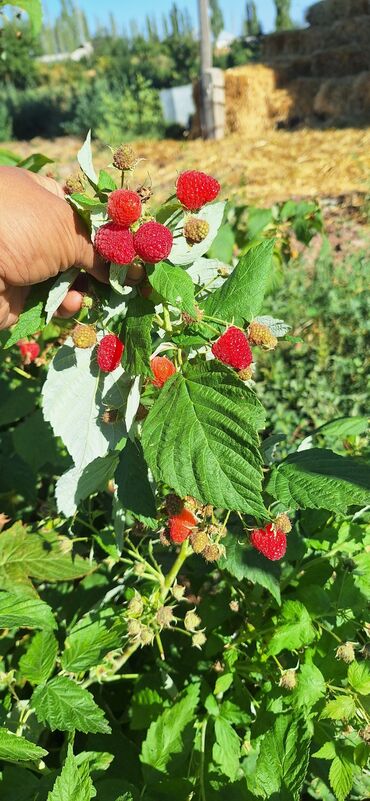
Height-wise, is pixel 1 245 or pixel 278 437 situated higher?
pixel 1 245

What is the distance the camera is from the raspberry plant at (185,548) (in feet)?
2.42

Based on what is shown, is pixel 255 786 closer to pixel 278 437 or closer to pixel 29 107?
pixel 278 437

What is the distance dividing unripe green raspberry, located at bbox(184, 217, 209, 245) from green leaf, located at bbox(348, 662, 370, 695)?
2.27 feet

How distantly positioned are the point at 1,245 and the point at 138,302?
21cm

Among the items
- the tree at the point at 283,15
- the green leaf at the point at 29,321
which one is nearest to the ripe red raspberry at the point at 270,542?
the green leaf at the point at 29,321

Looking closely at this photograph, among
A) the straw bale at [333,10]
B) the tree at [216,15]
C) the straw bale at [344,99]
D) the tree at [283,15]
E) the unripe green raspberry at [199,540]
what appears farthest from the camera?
the tree at [216,15]

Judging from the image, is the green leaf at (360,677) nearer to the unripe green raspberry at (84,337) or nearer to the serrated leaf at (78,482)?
the serrated leaf at (78,482)

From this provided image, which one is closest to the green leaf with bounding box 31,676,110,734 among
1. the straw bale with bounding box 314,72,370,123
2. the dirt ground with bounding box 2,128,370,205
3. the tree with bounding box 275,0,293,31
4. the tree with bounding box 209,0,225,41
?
the dirt ground with bounding box 2,128,370,205

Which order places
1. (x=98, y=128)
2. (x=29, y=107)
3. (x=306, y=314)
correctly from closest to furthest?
(x=306, y=314), (x=98, y=128), (x=29, y=107)

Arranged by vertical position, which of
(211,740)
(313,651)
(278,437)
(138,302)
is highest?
(138,302)

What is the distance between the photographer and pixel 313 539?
1144 mm

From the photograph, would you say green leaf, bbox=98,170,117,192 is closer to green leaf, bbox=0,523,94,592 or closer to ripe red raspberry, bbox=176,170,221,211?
ripe red raspberry, bbox=176,170,221,211

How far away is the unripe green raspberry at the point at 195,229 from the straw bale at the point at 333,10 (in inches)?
509

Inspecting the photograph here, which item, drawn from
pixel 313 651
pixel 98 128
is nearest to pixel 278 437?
pixel 313 651
